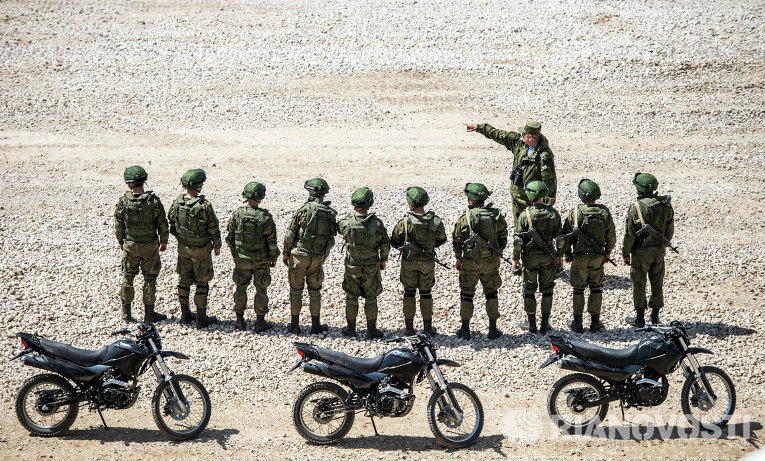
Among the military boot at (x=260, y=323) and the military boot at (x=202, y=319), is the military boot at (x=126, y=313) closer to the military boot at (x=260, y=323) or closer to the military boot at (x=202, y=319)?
the military boot at (x=202, y=319)

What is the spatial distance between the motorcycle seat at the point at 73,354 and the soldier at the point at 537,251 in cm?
582

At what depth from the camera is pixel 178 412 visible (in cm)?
952

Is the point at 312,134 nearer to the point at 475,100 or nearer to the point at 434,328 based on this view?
the point at 475,100

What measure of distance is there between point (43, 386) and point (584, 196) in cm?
752

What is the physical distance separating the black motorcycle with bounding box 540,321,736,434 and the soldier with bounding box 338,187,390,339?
3.14 meters

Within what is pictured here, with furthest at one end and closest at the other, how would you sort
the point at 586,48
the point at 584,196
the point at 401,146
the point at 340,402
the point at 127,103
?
1. the point at 586,48
2. the point at 127,103
3. the point at 401,146
4. the point at 584,196
5. the point at 340,402

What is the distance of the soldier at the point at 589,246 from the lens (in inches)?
477

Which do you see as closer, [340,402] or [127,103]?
[340,402]

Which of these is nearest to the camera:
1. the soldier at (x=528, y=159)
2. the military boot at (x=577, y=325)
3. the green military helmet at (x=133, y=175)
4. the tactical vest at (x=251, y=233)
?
the tactical vest at (x=251, y=233)

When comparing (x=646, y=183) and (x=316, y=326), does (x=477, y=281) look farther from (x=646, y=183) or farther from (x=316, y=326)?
(x=646, y=183)

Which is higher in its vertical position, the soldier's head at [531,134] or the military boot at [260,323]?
the soldier's head at [531,134]

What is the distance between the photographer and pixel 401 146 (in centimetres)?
1972

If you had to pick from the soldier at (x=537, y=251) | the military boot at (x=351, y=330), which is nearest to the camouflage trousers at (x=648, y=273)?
the soldier at (x=537, y=251)

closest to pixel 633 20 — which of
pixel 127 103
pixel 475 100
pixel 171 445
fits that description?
pixel 475 100
